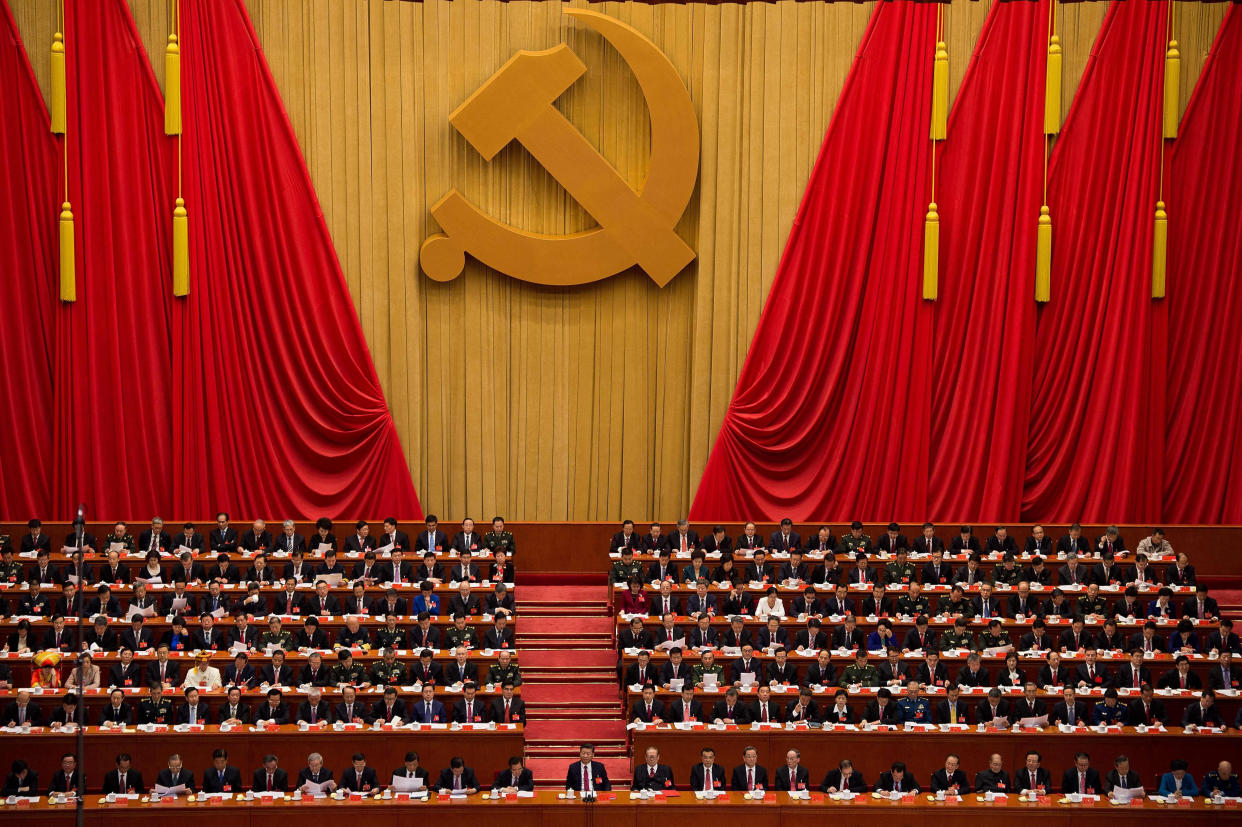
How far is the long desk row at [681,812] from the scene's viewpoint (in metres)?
8.94

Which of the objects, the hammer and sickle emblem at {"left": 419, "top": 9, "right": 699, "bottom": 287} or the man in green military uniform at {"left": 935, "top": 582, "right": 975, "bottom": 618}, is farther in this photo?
the hammer and sickle emblem at {"left": 419, "top": 9, "right": 699, "bottom": 287}

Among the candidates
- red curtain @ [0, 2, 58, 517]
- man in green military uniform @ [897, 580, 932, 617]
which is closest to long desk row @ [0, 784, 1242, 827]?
man in green military uniform @ [897, 580, 932, 617]

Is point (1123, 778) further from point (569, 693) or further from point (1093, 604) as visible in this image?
point (569, 693)

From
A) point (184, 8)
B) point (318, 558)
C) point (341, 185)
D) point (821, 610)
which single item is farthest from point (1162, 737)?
point (184, 8)

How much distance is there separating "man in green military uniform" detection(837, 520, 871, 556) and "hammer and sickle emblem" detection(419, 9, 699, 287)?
2901mm

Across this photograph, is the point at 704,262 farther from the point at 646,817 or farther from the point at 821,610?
the point at 646,817

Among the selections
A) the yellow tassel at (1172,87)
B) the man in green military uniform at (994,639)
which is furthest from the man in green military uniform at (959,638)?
the yellow tassel at (1172,87)

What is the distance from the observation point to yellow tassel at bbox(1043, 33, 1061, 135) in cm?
1293

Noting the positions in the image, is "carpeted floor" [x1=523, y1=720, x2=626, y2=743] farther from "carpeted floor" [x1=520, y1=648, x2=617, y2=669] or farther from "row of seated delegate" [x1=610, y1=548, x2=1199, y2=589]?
"row of seated delegate" [x1=610, y1=548, x2=1199, y2=589]

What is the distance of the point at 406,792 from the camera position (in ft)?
29.9

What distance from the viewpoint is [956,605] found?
11500 mm

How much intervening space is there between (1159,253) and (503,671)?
285 inches

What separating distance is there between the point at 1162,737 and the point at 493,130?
7.56 metres

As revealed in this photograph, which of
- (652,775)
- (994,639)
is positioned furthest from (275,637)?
(994,639)
